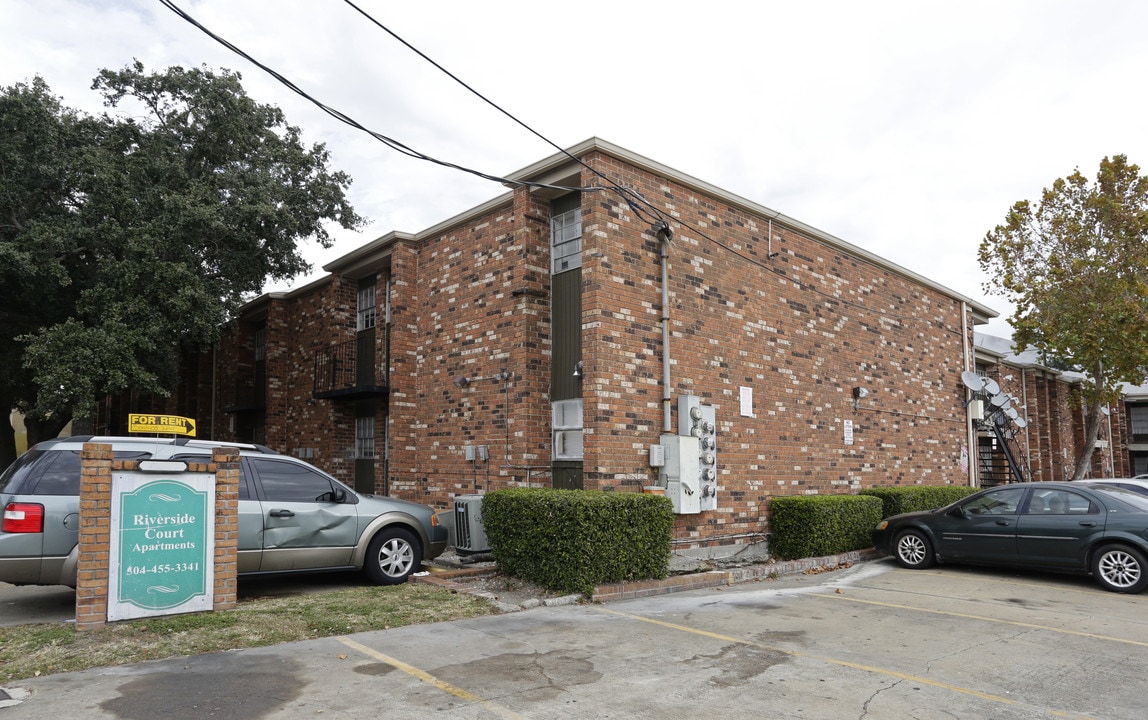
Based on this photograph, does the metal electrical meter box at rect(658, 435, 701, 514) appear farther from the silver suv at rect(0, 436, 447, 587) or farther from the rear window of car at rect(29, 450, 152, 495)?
the rear window of car at rect(29, 450, 152, 495)

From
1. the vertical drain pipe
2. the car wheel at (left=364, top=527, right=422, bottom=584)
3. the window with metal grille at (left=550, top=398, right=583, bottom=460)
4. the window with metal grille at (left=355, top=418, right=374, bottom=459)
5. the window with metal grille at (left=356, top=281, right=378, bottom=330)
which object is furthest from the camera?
the window with metal grille at (left=356, top=281, right=378, bottom=330)

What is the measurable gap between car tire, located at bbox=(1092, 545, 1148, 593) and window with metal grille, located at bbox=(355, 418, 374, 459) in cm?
1273

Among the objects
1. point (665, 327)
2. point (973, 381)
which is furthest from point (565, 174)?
point (973, 381)

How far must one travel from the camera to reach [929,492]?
14891 mm

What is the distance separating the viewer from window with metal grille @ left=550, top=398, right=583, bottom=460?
1130 cm

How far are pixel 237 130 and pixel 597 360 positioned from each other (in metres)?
10.0

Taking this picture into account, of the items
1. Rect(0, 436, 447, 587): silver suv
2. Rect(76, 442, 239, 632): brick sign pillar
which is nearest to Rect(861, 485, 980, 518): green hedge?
Rect(0, 436, 447, 587): silver suv

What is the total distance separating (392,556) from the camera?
9.34m

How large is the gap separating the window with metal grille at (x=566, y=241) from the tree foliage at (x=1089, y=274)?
14.1 m

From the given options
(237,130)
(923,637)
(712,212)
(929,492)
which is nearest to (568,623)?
(923,637)

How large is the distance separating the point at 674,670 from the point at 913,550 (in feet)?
24.3

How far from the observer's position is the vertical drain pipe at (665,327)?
35.9ft

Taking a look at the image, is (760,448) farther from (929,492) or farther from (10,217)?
(10,217)

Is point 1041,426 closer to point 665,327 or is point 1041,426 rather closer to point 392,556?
point 665,327
